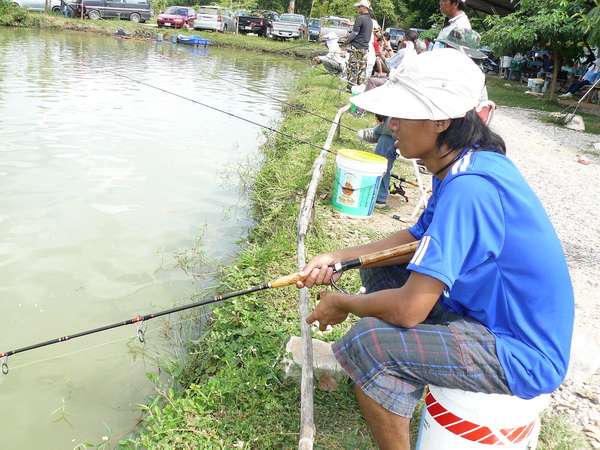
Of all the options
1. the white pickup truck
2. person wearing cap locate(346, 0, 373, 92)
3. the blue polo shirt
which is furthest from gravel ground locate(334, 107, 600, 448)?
the white pickup truck

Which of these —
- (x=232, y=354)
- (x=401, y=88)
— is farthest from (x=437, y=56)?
(x=232, y=354)

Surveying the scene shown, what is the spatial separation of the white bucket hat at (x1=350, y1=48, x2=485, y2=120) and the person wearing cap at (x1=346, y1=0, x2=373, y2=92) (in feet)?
33.0

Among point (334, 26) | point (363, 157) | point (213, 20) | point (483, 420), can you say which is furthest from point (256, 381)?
point (213, 20)

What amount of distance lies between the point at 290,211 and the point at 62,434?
2868 millimetres

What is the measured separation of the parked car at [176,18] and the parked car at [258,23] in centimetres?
319

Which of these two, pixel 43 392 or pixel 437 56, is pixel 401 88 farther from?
pixel 43 392

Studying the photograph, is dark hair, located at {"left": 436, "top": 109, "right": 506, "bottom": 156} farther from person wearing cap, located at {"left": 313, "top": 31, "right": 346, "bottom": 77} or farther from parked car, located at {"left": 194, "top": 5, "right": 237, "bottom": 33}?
parked car, located at {"left": 194, "top": 5, "right": 237, "bottom": 33}

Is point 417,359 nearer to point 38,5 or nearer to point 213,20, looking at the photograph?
point 213,20

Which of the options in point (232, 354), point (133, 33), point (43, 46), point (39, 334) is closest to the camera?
point (232, 354)

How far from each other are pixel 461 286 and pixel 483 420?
47 centimetres

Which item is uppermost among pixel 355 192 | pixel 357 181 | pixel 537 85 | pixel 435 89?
pixel 435 89

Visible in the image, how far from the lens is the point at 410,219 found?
5.36m

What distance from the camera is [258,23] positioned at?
34.2 meters

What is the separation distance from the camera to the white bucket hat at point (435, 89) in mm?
1876
